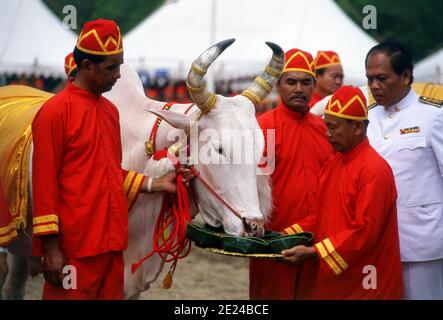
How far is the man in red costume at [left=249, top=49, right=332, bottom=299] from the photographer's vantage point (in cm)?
527

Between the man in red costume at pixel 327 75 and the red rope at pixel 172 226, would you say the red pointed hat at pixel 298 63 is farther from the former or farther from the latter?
the man in red costume at pixel 327 75

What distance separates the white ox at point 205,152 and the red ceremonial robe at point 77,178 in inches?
20.0

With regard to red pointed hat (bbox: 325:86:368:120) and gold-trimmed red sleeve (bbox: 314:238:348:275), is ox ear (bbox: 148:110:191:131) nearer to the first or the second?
red pointed hat (bbox: 325:86:368:120)

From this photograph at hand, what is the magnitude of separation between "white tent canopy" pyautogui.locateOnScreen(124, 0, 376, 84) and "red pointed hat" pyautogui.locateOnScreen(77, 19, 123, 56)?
10.6 meters

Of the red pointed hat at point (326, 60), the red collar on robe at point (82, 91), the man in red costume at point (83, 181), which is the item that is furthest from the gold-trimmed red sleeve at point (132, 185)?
the red pointed hat at point (326, 60)

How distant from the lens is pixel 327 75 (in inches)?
310

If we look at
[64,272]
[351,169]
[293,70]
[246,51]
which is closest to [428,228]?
[351,169]

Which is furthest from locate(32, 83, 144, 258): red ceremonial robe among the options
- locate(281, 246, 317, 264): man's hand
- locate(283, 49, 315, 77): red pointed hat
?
locate(283, 49, 315, 77): red pointed hat

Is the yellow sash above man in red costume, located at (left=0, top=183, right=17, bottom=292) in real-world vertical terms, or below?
above

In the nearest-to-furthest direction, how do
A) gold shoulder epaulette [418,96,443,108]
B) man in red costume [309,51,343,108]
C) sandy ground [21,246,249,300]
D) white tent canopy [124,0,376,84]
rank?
gold shoulder epaulette [418,96,443,108] → man in red costume [309,51,343,108] → sandy ground [21,246,249,300] → white tent canopy [124,0,376,84]

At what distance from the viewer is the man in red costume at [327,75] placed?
777cm

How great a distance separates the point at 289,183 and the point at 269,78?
76 centimetres

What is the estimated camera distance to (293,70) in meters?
5.54

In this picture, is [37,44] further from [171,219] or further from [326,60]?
[171,219]
